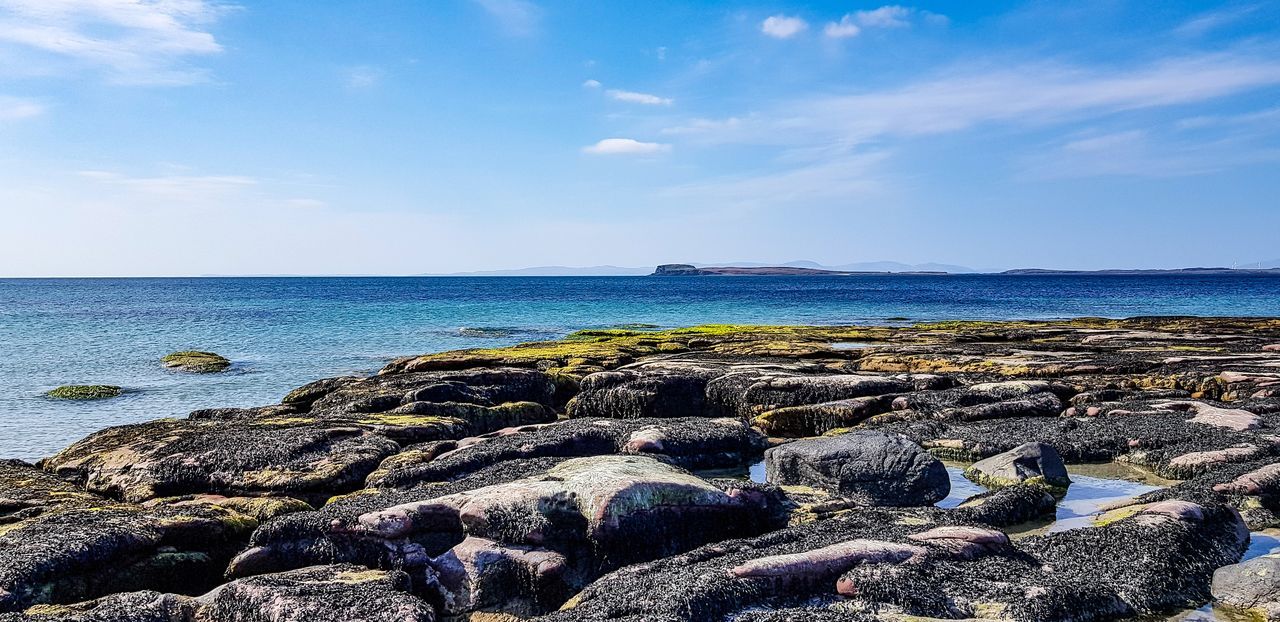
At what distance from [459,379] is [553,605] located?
13.2m

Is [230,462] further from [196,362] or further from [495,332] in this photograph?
[495,332]

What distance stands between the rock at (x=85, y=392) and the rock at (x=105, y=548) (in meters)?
20.1

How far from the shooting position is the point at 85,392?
96.1ft

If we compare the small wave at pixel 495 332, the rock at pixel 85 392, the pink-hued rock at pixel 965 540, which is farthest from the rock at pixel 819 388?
the small wave at pixel 495 332

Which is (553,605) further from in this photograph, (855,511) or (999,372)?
(999,372)

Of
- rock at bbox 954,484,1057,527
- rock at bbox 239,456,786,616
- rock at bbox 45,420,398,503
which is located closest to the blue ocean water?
rock at bbox 45,420,398,503

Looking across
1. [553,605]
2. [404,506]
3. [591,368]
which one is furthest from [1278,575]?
[591,368]

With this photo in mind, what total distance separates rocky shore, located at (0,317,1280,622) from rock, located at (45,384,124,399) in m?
13.0

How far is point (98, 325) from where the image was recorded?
65.7 m

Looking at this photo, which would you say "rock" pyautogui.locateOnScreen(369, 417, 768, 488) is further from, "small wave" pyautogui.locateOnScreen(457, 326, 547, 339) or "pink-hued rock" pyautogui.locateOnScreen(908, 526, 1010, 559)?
"small wave" pyautogui.locateOnScreen(457, 326, 547, 339)

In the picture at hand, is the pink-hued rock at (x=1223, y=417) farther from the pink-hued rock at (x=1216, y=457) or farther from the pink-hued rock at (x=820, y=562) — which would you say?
the pink-hued rock at (x=820, y=562)

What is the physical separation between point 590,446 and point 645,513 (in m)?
5.27

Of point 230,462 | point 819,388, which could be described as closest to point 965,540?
point 230,462

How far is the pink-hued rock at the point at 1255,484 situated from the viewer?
11.6 meters
